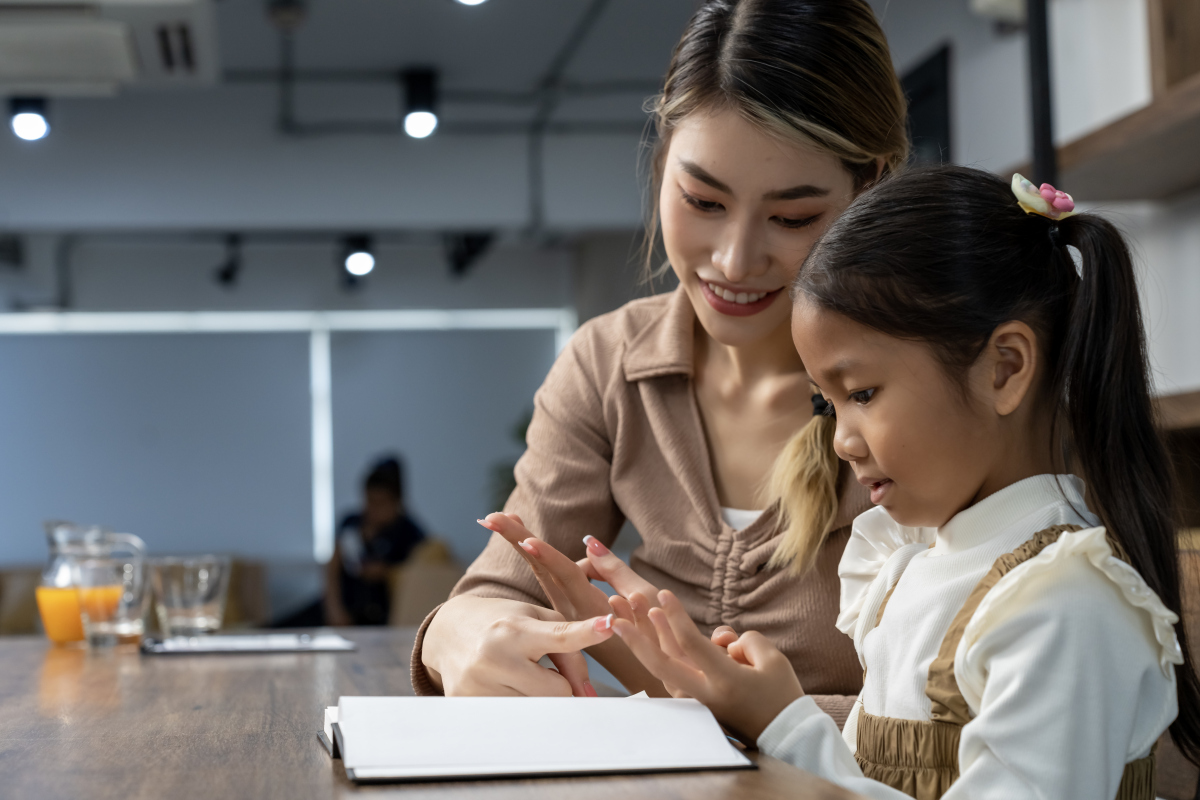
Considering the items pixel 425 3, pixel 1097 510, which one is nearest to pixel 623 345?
pixel 1097 510

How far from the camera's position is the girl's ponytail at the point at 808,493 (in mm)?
1073

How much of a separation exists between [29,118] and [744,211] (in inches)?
135

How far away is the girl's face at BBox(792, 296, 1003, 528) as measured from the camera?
759 millimetres

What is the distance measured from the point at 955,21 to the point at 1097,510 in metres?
3.16

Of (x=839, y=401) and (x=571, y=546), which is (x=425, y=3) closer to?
(x=571, y=546)

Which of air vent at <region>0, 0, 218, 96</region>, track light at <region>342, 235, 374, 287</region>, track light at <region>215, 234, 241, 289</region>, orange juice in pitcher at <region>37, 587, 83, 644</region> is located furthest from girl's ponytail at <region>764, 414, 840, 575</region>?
track light at <region>215, 234, 241, 289</region>

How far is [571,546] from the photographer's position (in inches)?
47.8

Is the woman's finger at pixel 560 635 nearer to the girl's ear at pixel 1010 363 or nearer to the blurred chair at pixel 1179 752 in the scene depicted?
the girl's ear at pixel 1010 363

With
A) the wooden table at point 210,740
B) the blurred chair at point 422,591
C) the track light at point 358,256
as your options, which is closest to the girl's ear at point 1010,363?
the wooden table at point 210,740

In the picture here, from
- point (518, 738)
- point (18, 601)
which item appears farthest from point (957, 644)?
point (18, 601)

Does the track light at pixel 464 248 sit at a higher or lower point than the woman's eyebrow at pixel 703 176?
higher

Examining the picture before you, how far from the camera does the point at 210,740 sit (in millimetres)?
757

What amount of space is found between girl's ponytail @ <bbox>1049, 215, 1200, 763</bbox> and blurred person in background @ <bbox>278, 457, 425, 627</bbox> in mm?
5006

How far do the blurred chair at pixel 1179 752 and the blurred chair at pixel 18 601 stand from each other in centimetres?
553
